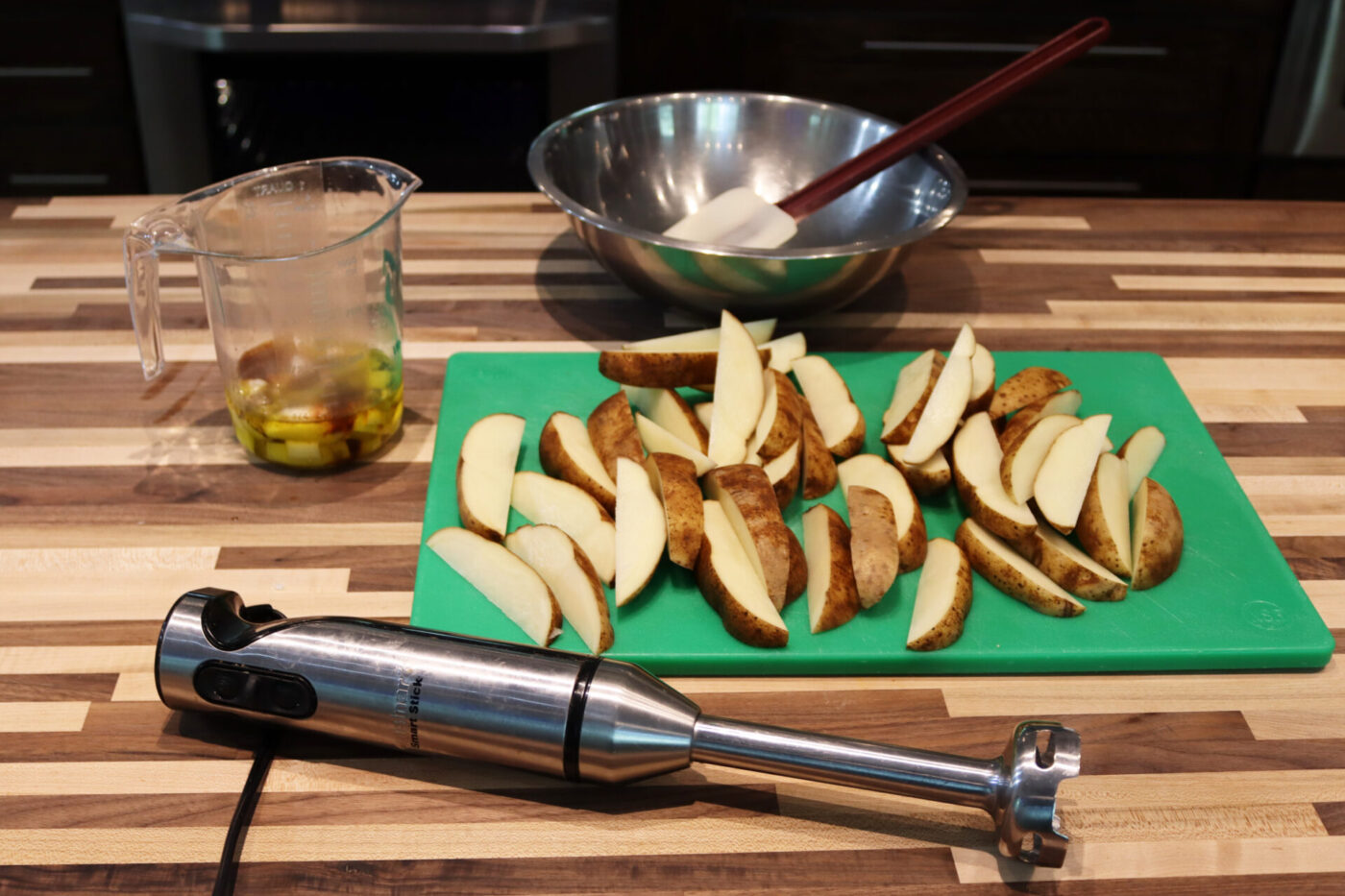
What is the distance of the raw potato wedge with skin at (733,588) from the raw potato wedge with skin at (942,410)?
0.72ft

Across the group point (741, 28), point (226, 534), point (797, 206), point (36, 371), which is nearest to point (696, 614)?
point (226, 534)

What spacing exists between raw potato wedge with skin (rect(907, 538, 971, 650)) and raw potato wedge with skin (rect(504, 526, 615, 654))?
255 millimetres

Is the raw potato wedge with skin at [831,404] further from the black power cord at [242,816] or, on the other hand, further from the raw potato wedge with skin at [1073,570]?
the black power cord at [242,816]

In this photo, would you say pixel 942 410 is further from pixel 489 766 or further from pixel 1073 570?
pixel 489 766

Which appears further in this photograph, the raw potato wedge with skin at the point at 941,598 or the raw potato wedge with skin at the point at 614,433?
the raw potato wedge with skin at the point at 614,433

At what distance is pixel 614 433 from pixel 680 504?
0.15 m

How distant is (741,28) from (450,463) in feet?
5.90

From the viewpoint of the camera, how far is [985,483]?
1051mm

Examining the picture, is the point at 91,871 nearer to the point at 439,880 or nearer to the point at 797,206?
the point at 439,880

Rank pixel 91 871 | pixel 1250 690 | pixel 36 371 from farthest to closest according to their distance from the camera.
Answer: pixel 36 371 < pixel 1250 690 < pixel 91 871

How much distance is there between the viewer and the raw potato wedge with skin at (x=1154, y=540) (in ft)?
3.27

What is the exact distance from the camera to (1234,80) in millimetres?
2646

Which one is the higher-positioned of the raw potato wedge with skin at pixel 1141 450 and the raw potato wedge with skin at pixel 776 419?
the raw potato wedge with skin at pixel 776 419

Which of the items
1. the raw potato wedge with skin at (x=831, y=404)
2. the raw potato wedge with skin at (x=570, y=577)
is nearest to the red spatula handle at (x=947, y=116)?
the raw potato wedge with skin at (x=831, y=404)
